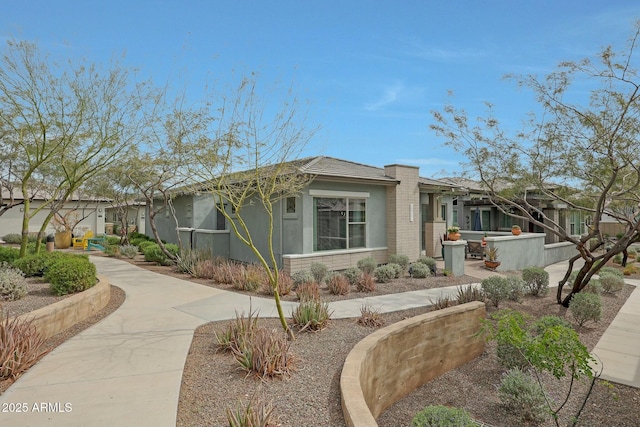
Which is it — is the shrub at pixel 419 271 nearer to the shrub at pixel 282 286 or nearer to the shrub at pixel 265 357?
the shrub at pixel 282 286

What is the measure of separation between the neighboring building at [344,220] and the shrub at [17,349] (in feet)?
24.3

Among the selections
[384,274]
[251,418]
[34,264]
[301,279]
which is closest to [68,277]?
[34,264]

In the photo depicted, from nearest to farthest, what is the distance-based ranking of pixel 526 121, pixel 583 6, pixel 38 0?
1. pixel 38 0
2. pixel 583 6
3. pixel 526 121

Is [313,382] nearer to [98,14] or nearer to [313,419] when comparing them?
[313,419]

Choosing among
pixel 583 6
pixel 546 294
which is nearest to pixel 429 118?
pixel 583 6

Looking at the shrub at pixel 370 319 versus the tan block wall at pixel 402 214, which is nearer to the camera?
the shrub at pixel 370 319

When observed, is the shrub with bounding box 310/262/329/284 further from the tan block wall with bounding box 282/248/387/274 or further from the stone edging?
the stone edging

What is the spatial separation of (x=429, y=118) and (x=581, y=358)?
8.15m

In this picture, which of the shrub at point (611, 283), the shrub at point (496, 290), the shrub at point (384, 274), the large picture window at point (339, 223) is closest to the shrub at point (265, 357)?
the shrub at point (496, 290)

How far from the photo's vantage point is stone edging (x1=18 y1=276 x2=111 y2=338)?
5.80 meters

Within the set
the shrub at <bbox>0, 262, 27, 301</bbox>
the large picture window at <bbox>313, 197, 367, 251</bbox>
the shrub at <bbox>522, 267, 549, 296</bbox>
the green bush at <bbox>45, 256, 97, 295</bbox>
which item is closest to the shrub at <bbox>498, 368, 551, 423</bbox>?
the shrub at <bbox>522, 267, 549, 296</bbox>

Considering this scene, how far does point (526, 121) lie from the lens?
10008mm

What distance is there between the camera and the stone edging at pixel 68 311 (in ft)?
19.0

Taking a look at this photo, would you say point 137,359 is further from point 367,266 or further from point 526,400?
point 367,266
